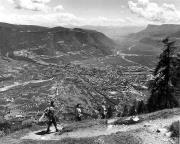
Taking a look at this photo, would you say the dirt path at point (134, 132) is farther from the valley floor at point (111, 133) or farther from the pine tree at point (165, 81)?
the pine tree at point (165, 81)

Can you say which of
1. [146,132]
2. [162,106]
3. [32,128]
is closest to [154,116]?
[146,132]

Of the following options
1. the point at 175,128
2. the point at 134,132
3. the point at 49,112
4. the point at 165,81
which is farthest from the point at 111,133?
the point at 165,81

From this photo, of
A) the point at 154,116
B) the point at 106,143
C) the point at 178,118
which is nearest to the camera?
the point at 106,143

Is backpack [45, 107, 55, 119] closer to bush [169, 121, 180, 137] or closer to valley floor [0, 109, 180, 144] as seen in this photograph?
valley floor [0, 109, 180, 144]

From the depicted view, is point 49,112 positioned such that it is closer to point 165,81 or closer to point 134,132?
point 134,132

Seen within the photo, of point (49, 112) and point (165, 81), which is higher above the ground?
point (165, 81)

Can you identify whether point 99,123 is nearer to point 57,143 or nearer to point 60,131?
point 60,131

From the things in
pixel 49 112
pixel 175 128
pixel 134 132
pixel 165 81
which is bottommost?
pixel 134 132

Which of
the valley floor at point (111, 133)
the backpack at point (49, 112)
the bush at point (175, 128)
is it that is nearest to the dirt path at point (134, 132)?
the valley floor at point (111, 133)
